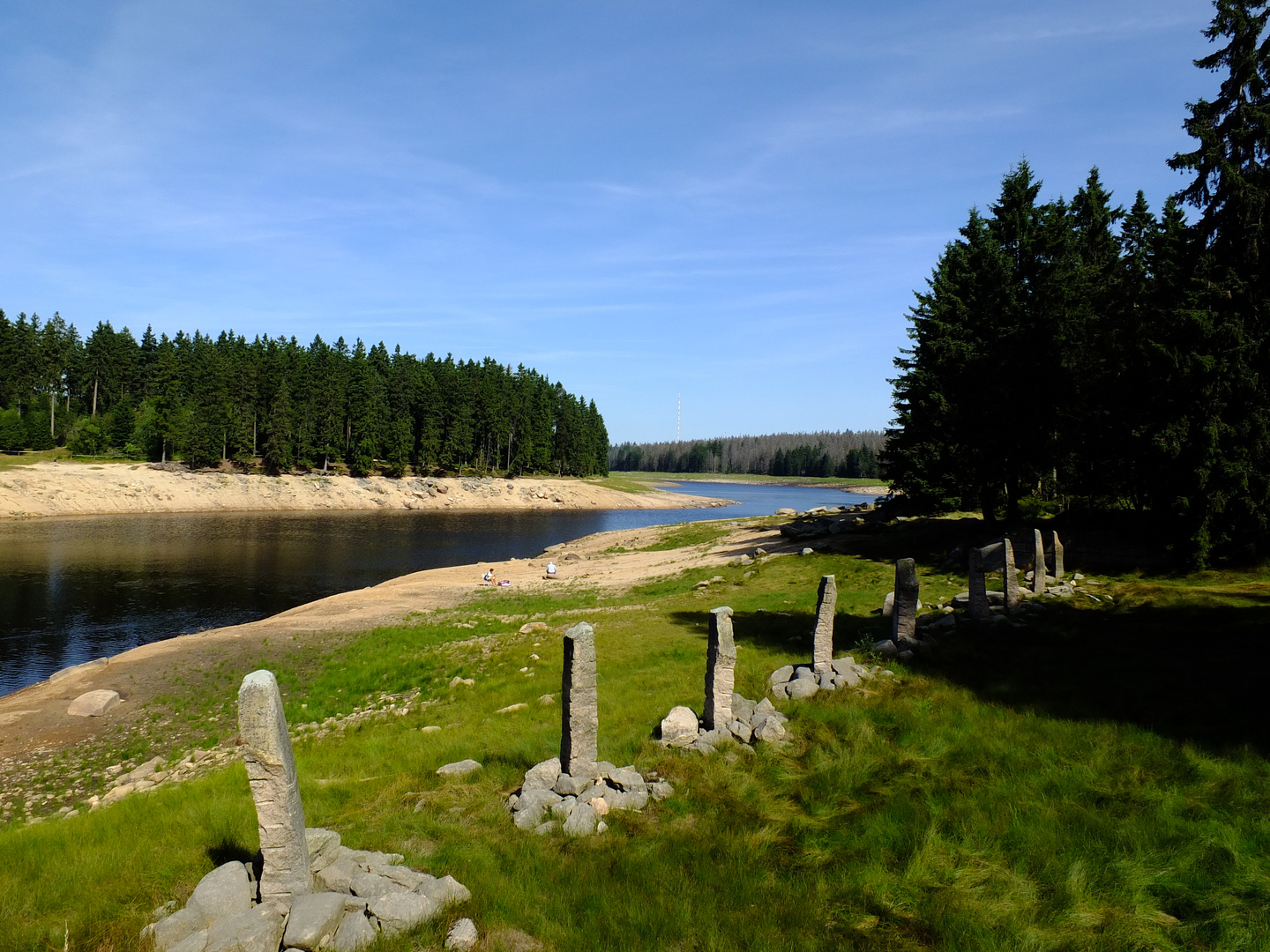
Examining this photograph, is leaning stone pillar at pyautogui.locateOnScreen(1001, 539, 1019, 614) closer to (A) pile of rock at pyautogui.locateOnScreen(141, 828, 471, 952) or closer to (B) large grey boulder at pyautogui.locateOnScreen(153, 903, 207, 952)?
(A) pile of rock at pyautogui.locateOnScreen(141, 828, 471, 952)

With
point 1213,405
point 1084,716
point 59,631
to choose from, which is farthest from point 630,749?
point 59,631

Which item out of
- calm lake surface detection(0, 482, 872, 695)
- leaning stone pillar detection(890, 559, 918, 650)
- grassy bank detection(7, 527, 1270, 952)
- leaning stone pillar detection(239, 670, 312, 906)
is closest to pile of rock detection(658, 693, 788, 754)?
grassy bank detection(7, 527, 1270, 952)

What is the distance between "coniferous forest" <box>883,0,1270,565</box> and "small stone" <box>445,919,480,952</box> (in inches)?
1063

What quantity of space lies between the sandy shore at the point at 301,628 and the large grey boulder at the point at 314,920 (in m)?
15.0

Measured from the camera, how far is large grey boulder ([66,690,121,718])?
1936cm

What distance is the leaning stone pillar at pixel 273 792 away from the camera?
7336mm

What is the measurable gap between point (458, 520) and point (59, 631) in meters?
56.4

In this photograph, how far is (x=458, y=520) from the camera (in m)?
86.2

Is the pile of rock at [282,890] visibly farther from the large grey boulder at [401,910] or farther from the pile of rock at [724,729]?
the pile of rock at [724,729]

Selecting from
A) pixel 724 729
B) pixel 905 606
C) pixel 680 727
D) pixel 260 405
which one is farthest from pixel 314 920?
pixel 260 405

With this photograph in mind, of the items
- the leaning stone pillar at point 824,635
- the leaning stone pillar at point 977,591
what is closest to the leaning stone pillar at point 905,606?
the leaning stone pillar at point 824,635

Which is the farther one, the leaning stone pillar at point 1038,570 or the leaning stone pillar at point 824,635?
the leaning stone pillar at point 1038,570

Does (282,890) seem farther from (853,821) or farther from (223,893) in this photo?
(853,821)

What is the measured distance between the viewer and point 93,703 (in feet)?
64.5
